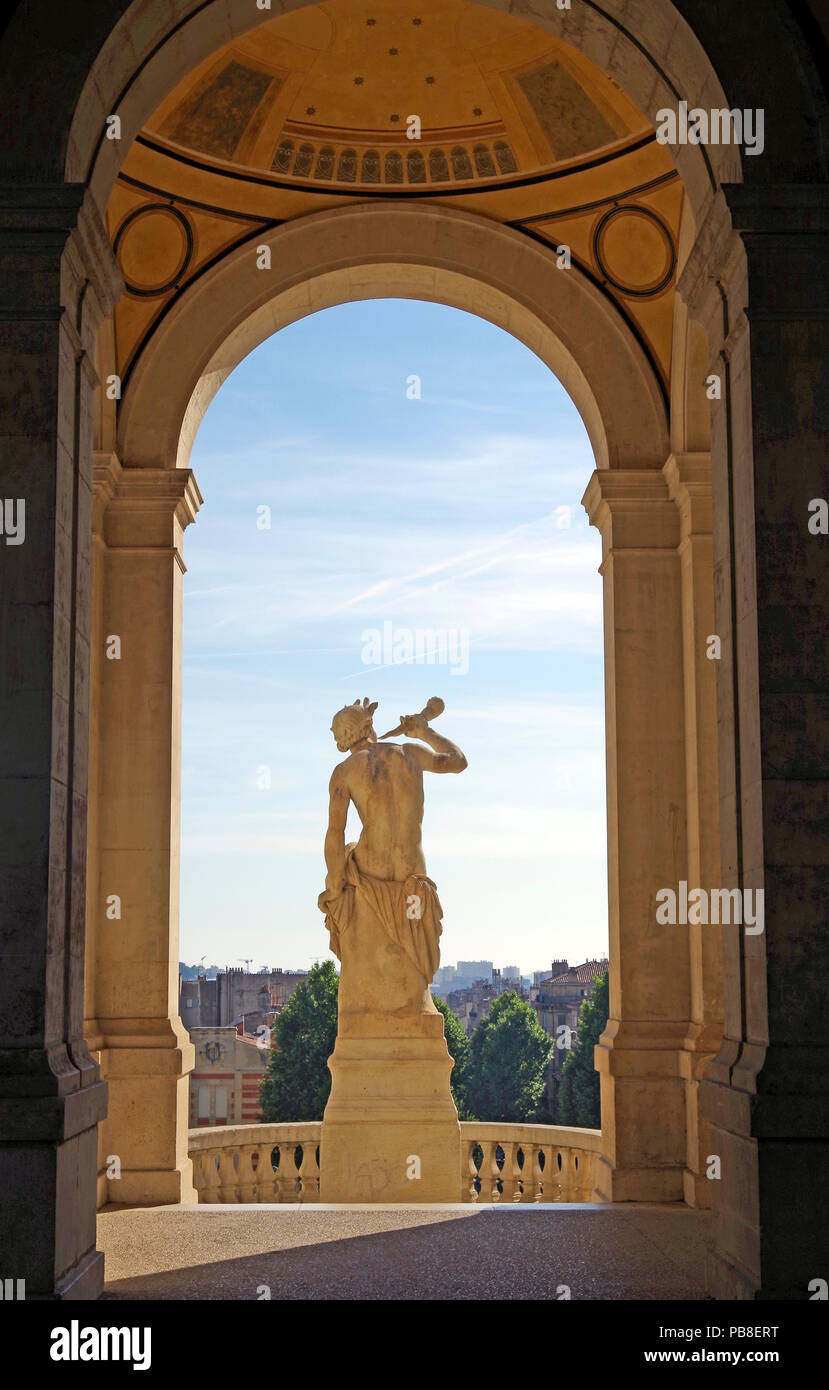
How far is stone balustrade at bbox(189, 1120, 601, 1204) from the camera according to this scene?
18.5 metres

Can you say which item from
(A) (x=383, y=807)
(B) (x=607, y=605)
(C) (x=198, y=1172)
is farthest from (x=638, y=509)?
(C) (x=198, y=1172)

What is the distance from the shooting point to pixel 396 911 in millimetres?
17359

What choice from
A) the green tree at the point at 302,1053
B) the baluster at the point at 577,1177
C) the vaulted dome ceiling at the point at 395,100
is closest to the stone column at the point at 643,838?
the baluster at the point at 577,1177

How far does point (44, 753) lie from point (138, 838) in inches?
302

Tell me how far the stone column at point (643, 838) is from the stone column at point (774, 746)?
6.26 metres

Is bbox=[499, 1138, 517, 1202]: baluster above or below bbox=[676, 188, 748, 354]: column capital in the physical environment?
below

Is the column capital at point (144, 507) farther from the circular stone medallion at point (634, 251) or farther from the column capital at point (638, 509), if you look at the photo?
the circular stone medallion at point (634, 251)

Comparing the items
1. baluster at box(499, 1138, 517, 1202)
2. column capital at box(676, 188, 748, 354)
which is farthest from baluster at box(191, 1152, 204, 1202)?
column capital at box(676, 188, 748, 354)

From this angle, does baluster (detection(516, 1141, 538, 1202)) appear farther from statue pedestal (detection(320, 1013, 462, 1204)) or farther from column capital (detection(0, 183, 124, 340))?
column capital (detection(0, 183, 124, 340))

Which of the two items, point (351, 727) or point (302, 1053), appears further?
point (302, 1053)

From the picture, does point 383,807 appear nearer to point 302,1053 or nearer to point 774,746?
point 774,746

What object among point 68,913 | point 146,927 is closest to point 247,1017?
point 146,927

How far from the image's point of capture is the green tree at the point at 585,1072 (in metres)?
64.6

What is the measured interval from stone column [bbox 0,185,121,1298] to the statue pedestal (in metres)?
7.11
